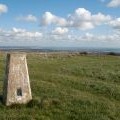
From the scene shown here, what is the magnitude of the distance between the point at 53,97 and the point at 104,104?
2307mm

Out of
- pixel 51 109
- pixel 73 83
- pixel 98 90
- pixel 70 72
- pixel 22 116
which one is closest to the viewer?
pixel 22 116

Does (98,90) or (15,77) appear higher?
(15,77)

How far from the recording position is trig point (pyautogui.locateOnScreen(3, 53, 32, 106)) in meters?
12.8

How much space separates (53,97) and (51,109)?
195 cm

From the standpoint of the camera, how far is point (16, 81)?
510 inches

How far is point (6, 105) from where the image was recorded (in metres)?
12.8

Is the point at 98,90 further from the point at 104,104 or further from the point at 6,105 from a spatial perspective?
the point at 6,105

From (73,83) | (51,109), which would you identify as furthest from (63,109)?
(73,83)

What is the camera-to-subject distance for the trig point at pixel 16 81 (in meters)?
12.8

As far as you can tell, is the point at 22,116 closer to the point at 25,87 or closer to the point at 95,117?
the point at 25,87

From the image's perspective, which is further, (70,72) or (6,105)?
(70,72)

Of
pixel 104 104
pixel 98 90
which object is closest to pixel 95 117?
pixel 104 104

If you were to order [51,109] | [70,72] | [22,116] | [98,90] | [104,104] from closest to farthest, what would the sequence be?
[22,116] → [51,109] → [104,104] → [98,90] → [70,72]

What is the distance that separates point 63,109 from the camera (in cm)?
1262
